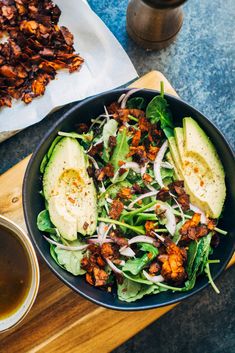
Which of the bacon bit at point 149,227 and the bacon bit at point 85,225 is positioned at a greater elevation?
the bacon bit at point 85,225

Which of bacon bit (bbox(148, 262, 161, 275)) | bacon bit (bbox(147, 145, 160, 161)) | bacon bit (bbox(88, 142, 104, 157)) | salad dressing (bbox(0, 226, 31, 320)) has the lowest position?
salad dressing (bbox(0, 226, 31, 320))

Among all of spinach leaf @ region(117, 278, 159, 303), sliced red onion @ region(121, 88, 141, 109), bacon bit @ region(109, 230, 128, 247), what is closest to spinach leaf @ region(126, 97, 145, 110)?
sliced red onion @ region(121, 88, 141, 109)

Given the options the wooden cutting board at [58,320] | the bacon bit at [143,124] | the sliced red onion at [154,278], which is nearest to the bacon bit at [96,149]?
the bacon bit at [143,124]

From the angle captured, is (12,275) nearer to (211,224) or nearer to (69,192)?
(69,192)

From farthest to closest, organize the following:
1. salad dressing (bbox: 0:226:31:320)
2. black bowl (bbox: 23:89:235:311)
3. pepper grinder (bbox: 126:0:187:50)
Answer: pepper grinder (bbox: 126:0:187:50) → salad dressing (bbox: 0:226:31:320) → black bowl (bbox: 23:89:235:311)

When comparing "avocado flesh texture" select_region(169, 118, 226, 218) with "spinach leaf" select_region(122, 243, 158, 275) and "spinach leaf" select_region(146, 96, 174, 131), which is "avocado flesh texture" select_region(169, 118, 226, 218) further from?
"spinach leaf" select_region(122, 243, 158, 275)

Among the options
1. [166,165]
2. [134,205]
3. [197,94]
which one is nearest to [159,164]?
[166,165]

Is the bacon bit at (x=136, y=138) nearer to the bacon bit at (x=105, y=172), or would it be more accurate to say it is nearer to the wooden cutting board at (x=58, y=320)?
the bacon bit at (x=105, y=172)
